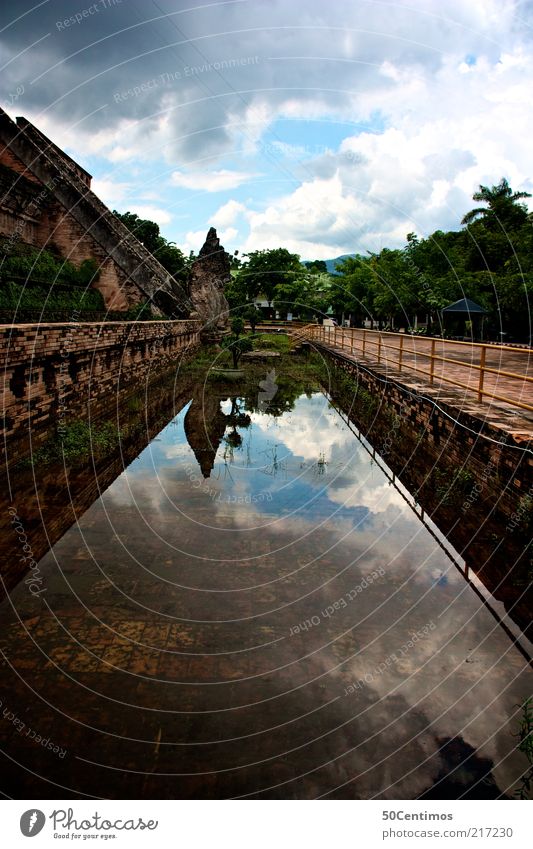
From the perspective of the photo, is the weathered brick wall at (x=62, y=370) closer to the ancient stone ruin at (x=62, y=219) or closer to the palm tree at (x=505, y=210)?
the ancient stone ruin at (x=62, y=219)

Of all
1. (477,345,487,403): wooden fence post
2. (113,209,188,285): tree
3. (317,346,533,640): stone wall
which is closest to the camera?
(317,346,533,640): stone wall

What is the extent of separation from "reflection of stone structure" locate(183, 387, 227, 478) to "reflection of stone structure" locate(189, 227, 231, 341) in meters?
16.1

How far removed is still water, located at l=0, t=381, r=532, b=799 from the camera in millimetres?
2605

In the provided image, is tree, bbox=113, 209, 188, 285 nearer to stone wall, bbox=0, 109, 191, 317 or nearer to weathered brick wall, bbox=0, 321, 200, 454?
stone wall, bbox=0, 109, 191, 317

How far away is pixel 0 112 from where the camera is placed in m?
16.4

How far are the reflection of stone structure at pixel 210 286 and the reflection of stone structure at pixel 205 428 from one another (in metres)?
16.1

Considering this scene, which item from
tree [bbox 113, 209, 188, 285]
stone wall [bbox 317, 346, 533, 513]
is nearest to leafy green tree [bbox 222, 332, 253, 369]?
stone wall [bbox 317, 346, 533, 513]

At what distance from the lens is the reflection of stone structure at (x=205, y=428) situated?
26.1 feet

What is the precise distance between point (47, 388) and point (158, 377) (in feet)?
26.0

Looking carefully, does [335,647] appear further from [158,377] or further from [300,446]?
[158,377]

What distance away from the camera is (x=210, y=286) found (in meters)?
29.2

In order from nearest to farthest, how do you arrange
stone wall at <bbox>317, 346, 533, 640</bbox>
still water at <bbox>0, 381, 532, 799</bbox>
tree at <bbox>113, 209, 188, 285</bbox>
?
still water at <bbox>0, 381, 532, 799</bbox> < stone wall at <bbox>317, 346, 533, 640</bbox> < tree at <bbox>113, 209, 188, 285</bbox>

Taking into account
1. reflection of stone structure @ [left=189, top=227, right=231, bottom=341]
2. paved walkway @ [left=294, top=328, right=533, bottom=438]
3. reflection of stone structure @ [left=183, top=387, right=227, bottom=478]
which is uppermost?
reflection of stone structure @ [left=189, top=227, right=231, bottom=341]

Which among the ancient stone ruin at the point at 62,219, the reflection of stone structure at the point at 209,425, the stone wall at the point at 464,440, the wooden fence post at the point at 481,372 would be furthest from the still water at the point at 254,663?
the ancient stone ruin at the point at 62,219
